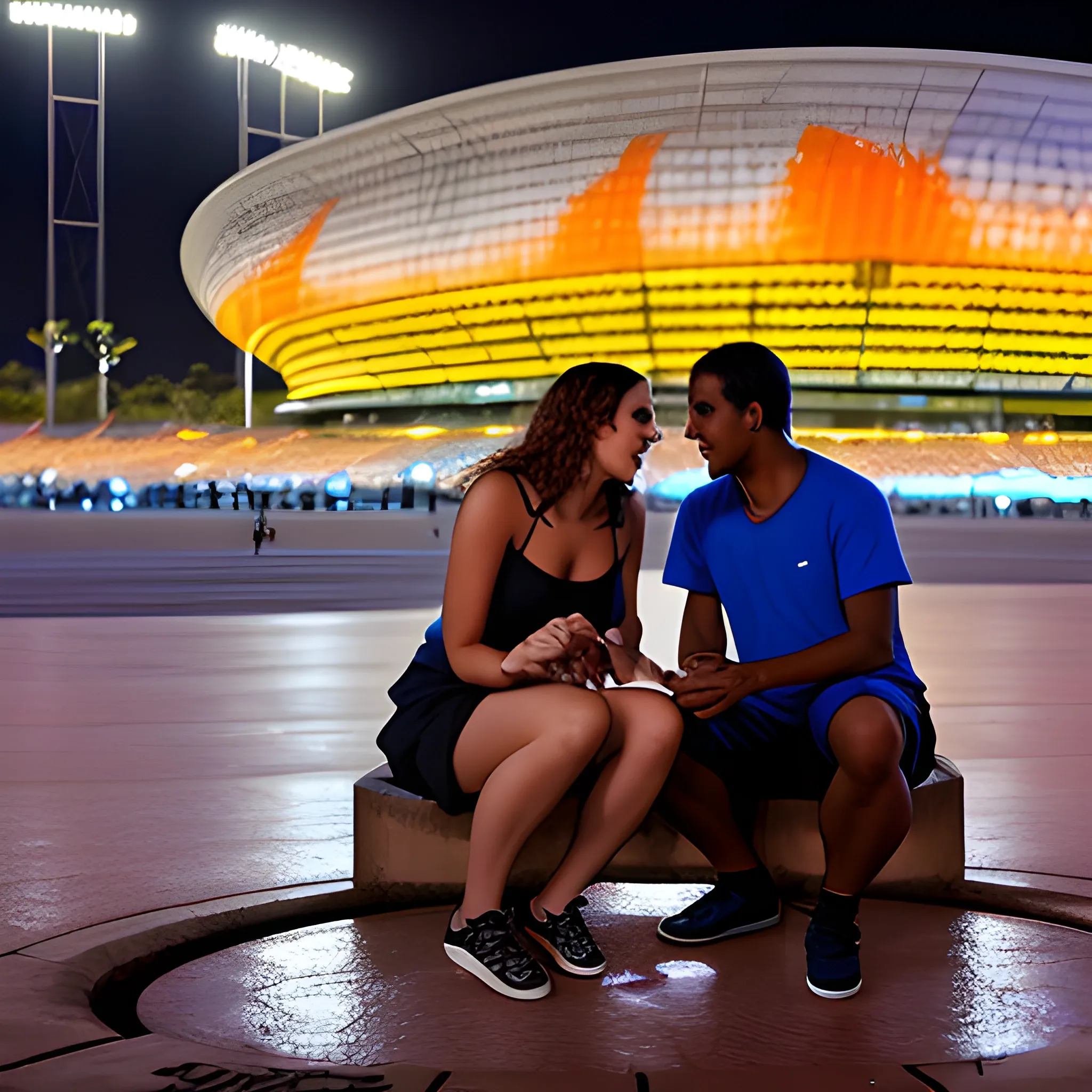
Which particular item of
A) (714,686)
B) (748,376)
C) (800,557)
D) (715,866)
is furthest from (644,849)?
(748,376)

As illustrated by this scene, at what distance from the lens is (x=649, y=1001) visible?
254cm

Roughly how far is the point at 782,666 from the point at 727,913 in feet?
1.66

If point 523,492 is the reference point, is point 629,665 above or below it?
below

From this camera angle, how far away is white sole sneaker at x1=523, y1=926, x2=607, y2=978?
2695 mm

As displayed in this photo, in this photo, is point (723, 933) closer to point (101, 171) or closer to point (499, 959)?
point (499, 959)

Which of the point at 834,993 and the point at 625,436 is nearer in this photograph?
the point at 834,993

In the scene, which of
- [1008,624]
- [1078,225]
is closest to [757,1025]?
[1008,624]

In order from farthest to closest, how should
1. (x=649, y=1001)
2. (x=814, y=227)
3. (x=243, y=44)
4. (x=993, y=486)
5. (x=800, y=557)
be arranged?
(x=243, y=44)
(x=814, y=227)
(x=993, y=486)
(x=800, y=557)
(x=649, y=1001)

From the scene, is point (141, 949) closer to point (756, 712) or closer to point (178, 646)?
point (756, 712)

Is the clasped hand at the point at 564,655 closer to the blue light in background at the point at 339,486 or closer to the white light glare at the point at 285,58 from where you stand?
the blue light in background at the point at 339,486

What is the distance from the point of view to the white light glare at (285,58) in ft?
193

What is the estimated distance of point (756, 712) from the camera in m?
2.98

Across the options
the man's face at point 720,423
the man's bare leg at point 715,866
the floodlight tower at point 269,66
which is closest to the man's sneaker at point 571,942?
the man's bare leg at point 715,866

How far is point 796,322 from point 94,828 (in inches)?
1708
